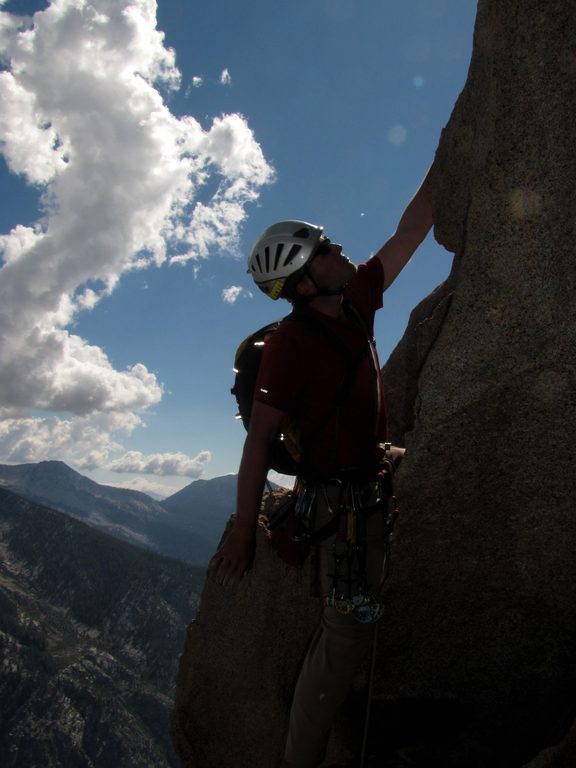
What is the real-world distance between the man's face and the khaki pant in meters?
2.41

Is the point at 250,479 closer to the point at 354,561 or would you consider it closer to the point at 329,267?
the point at 354,561

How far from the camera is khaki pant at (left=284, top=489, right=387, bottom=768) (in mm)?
5879

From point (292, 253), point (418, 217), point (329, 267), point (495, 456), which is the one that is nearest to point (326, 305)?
point (329, 267)

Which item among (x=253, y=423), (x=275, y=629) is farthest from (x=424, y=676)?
(x=253, y=423)

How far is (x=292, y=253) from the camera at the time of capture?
6.27m

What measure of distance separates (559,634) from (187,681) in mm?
7633

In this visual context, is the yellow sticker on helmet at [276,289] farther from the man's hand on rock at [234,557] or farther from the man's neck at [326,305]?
the man's hand on rock at [234,557]

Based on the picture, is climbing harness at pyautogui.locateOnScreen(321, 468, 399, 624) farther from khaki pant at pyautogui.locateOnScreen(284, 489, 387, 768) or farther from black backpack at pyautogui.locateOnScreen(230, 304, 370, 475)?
black backpack at pyautogui.locateOnScreen(230, 304, 370, 475)

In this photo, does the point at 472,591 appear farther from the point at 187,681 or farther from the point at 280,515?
the point at 187,681

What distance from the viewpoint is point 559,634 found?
8.22m

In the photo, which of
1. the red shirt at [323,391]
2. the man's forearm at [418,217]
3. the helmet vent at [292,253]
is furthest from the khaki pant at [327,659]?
the man's forearm at [418,217]

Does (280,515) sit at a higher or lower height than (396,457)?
lower

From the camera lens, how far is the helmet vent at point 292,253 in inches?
246

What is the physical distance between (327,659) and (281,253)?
14.6ft
